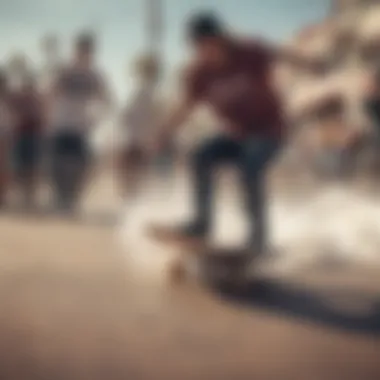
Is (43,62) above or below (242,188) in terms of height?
above

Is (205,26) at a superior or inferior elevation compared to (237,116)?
superior

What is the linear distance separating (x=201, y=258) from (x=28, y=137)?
1.20 ft

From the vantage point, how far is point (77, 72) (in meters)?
1.32

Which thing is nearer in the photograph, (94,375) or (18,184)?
(94,375)

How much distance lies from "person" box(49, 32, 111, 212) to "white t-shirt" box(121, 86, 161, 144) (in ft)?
0.15

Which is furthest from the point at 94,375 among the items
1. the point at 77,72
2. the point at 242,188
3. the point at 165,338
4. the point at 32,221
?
the point at 77,72

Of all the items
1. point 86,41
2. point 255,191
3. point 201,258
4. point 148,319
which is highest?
point 86,41

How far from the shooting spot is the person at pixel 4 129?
1336 mm

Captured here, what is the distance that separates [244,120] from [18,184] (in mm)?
409

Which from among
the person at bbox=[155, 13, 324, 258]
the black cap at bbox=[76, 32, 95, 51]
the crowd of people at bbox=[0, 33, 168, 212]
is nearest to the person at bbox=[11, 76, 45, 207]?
the crowd of people at bbox=[0, 33, 168, 212]

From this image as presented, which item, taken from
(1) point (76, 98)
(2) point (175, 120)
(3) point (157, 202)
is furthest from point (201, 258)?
(1) point (76, 98)

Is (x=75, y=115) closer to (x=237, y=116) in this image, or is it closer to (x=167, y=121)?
(x=167, y=121)

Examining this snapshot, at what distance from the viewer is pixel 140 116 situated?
1300mm

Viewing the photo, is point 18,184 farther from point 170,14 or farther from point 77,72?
point 170,14
